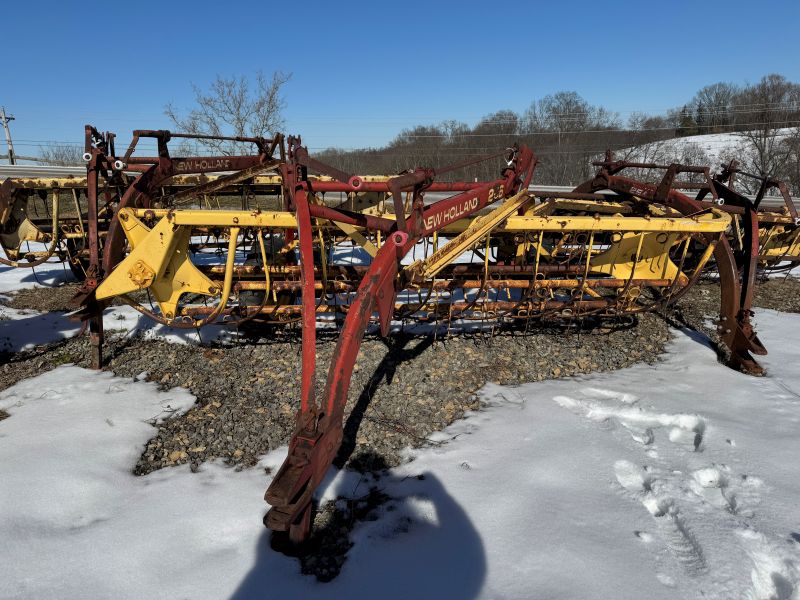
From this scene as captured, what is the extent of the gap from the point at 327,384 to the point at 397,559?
1133 millimetres

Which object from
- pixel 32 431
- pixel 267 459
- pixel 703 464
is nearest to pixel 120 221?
pixel 32 431

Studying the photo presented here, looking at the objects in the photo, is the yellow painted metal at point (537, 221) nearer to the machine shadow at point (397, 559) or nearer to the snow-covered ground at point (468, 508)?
the snow-covered ground at point (468, 508)

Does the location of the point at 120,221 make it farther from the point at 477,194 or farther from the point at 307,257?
the point at 477,194

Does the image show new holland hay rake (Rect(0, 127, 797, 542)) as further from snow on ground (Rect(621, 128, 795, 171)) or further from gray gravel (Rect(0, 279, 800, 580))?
snow on ground (Rect(621, 128, 795, 171))

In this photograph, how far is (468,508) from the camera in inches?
119

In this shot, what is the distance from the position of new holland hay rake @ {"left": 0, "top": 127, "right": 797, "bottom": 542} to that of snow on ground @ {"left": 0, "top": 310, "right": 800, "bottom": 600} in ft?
2.08

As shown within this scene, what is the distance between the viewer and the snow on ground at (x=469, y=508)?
97.0 inches

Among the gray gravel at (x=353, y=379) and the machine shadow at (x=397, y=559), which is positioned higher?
the gray gravel at (x=353, y=379)

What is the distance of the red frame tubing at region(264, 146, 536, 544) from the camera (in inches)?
85.2

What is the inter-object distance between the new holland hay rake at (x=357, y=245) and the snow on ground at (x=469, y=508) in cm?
63

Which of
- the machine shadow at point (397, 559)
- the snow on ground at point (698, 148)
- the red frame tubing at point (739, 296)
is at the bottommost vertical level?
the machine shadow at point (397, 559)

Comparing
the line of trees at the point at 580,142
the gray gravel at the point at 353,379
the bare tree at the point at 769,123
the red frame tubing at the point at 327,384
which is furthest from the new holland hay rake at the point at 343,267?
the bare tree at the point at 769,123

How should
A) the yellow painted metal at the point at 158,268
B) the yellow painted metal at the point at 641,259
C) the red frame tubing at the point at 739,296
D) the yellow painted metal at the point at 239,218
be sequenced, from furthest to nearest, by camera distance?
1. the yellow painted metal at the point at 641,259
2. the red frame tubing at the point at 739,296
3. the yellow painted metal at the point at 158,268
4. the yellow painted metal at the point at 239,218

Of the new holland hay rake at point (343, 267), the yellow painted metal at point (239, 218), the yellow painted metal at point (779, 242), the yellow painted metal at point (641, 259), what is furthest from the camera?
the yellow painted metal at point (779, 242)
